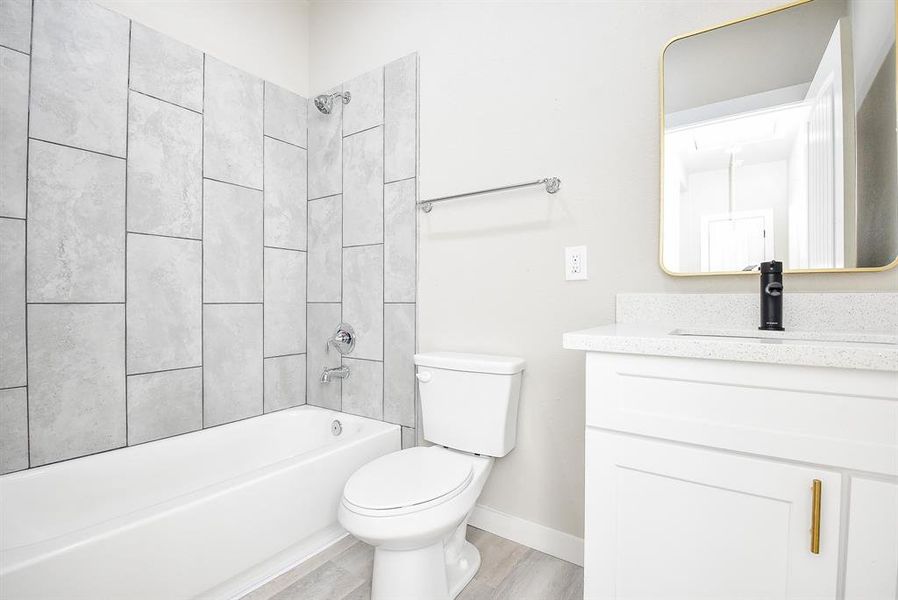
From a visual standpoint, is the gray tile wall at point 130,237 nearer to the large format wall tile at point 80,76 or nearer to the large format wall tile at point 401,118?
the large format wall tile at point 80,76

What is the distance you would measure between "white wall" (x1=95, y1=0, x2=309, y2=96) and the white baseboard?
232cm

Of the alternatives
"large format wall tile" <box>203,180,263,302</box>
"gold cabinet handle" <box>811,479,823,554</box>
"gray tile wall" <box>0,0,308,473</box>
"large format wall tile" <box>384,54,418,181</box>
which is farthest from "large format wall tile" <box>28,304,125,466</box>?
"gold cabinet handle" <box>811,479,823,554</box>

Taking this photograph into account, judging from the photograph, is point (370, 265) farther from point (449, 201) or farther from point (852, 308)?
point (852, 308)

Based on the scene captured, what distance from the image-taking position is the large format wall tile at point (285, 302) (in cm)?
218

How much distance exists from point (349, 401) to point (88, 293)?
1.15m

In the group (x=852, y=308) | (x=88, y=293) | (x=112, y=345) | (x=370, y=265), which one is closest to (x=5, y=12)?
(x=88, y=293)

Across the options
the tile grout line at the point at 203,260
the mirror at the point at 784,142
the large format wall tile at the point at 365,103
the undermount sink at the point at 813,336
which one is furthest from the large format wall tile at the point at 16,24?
the undermount sink at the point at 813,336

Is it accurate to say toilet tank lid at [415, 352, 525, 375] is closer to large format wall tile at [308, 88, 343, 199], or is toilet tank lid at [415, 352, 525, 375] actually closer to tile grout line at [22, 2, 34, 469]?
large format wall tile at [308, 88, 343, 199]

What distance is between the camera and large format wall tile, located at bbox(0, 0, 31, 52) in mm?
1411

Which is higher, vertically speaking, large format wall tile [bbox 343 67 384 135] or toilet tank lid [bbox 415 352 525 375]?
large format wall tile [bbox 343 67 384 135]

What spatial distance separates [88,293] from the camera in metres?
1.58

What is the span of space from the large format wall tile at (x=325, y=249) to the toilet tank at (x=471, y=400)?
787 millimetres

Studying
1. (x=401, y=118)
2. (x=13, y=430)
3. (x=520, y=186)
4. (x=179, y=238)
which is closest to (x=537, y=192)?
(x=520, y=186)

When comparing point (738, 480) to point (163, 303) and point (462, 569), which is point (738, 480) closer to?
point (462, 569)
